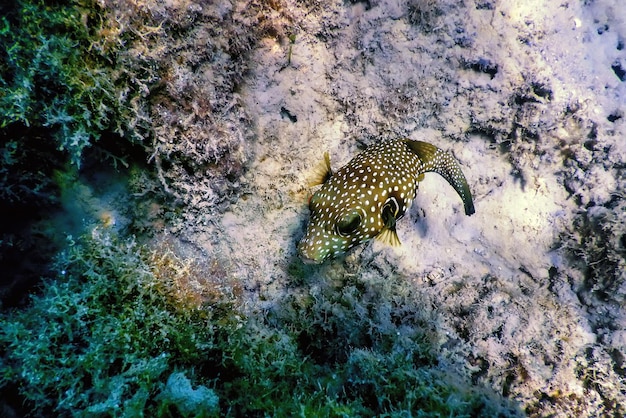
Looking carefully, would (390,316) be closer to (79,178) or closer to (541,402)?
(541,402)

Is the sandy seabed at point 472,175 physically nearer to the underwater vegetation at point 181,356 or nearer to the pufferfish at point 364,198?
the underwater vegetation at point 181,356

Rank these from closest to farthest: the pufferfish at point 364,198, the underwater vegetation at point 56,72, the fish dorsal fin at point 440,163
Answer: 1. the underwater vegetation at point 56,72
2. the pufferfish at point 364,198
3. the fish dorsal fin at point 440,163

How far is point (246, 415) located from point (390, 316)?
183 centimetres

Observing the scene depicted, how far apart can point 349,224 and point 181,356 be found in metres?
2.16

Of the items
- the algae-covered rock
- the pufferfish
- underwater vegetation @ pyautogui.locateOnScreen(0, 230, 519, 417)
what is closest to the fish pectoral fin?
the pufferfish

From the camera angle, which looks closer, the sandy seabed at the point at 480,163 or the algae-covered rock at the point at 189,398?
the algae-covered rock at the point at 189,398

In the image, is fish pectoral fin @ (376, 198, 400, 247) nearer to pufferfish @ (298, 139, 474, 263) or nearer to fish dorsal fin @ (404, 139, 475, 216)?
pufferfish @ (298, 139, 474, 263)

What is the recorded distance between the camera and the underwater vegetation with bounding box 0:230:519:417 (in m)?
3.05

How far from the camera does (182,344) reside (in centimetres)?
337

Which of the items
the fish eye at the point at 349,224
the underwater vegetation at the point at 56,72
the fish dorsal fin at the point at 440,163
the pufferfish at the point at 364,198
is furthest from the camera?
the fish dorsal fin at the point at 440,163

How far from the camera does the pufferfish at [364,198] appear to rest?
10.5 ft

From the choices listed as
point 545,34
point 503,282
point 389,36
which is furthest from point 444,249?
point 545,34

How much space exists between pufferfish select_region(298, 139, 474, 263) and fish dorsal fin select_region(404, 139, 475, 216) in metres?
0.01

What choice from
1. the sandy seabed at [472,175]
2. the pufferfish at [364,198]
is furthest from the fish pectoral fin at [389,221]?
the sandy seabed at [472,175]
